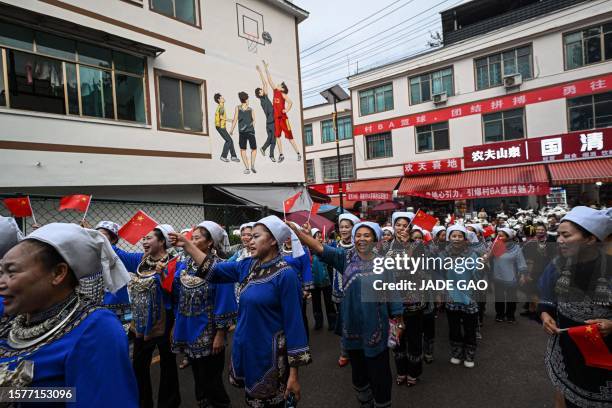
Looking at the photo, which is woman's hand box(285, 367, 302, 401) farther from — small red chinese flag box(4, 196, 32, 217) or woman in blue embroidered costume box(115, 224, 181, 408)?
small red chinese flag box(4, 196, 32, 217)

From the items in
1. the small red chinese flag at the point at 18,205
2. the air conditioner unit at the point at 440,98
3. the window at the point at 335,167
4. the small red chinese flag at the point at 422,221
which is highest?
the air conditioner unit at the point at 440,98

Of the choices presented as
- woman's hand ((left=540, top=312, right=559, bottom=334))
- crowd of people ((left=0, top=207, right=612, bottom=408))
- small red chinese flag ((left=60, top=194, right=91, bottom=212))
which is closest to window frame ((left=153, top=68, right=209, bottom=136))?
small red chinese flag ((left=60, top=194, right=91, bottom=212))

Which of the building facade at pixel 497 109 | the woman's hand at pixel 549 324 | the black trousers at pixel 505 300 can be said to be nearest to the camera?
the woman's hand at pixel 549 324

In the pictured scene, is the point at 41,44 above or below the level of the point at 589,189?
above

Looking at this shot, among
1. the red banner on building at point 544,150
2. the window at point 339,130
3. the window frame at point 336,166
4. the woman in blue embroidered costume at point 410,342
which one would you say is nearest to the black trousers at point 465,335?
the woman in blue embroidered costume at point 410,342

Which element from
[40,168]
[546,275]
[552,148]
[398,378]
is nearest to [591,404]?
[546,275]

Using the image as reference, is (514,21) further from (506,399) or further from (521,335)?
(506,399)

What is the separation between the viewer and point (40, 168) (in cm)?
818

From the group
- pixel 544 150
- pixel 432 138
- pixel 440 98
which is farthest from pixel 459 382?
pixel 440 98

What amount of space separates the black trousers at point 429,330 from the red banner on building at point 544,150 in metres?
15.5

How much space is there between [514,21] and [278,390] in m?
23.4

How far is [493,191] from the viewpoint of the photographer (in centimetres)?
1522

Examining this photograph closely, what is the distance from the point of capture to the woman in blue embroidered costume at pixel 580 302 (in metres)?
2.36

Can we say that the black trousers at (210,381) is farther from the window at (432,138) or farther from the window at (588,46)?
the window at (588,46)
